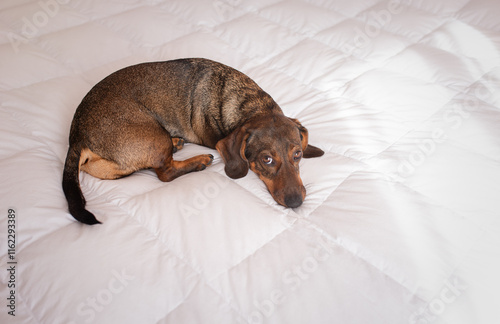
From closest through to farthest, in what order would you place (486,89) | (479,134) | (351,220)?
(351,220)
(479,134)
(486,89)

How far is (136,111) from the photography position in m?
2.53

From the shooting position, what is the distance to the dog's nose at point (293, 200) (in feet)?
6.67

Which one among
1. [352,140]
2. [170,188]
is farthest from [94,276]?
[352,140]

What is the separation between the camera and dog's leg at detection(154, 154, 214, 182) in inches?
94.3

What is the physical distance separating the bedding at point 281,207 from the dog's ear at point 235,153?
0.07m

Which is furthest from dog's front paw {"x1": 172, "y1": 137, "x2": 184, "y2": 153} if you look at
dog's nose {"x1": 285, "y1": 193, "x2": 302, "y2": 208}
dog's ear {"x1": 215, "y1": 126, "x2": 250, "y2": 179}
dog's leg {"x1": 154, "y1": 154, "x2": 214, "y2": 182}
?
dog's nose {"x1": 285, "y1": 193, "x2": 302, "y2": 208}

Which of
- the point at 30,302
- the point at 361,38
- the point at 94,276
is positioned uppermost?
the point at 361,38

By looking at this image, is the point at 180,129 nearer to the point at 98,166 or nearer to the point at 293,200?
the point at 98,166

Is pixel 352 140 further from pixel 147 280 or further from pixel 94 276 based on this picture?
pixel 94 276

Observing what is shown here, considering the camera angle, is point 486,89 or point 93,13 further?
point 93,13

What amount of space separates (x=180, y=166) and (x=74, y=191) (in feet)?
2.26

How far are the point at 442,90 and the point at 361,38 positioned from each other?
102 cm

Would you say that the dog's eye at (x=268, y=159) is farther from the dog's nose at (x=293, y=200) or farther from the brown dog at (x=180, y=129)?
the dog's nose at (x=293, y=200)

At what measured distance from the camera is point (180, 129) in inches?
113
